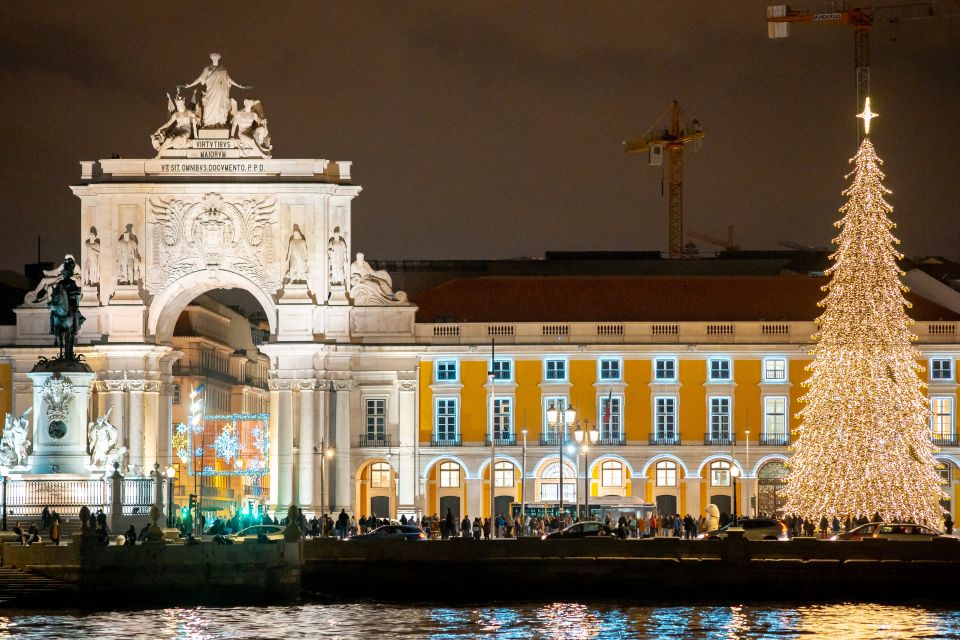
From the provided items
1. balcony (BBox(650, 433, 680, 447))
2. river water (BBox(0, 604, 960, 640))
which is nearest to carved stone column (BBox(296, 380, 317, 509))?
balcony (BBox(650, 433, 680, 447))

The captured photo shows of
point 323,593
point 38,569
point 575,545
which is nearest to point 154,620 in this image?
point 38,569

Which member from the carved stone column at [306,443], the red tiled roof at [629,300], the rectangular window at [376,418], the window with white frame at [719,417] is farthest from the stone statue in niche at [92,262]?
the window with white frame at [719,417]

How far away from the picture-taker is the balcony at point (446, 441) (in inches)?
3841

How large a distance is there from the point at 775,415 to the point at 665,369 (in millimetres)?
4801

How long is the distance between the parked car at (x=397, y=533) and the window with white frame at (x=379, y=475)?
23.0 m

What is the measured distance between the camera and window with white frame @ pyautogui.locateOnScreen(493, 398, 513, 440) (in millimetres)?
97375

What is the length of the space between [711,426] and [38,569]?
4254cm

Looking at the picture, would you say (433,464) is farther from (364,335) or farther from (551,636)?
(551,636)

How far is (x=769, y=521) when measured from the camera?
7488 cm

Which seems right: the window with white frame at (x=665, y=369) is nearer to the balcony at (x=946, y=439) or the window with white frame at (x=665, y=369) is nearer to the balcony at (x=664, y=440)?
the balcony at (x=664, y=440)

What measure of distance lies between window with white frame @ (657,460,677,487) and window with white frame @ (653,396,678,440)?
3.53 feet

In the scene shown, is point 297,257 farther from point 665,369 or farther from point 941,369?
point 941,369

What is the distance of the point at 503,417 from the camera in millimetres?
97562

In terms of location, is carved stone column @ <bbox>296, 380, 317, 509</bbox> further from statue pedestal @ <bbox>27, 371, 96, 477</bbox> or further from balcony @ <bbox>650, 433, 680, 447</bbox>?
statue pedestal @ <bbox>27, 371, 96, 477</bbox>
